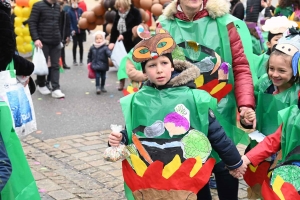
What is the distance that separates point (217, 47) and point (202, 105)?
30.7 inches

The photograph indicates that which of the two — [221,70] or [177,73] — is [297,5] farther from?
[177,73]

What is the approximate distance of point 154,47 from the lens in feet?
10.4

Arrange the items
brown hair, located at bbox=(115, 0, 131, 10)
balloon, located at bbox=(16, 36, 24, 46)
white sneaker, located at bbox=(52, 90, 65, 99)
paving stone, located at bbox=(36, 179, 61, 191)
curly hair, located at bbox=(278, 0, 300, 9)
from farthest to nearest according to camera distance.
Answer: balloon, located at bbox=(16, 36, 24, 46)
brown hair, located at bbox=(115, 0, 131, 10)
white sneaker, located at bbox=(52, 90, 65, 99)
curly hair, located at bbox=(278, 0, 300, 9)
paving stone, located at bbox=(36, 179, 61, 191)

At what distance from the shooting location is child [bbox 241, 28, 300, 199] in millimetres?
3412

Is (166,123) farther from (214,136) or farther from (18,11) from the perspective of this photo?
(18,11)

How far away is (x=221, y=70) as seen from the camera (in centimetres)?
373

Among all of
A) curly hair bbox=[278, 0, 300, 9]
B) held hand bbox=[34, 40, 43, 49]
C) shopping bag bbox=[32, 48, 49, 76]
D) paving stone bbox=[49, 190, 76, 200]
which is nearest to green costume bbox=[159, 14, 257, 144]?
paving stone bbox=[49, 190, 76, 200]

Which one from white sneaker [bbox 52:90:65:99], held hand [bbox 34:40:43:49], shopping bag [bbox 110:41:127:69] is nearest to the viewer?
held hand [bbox 34:40:43:49]

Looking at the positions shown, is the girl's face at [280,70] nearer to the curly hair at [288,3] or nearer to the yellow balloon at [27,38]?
the curly hair at [288,3]

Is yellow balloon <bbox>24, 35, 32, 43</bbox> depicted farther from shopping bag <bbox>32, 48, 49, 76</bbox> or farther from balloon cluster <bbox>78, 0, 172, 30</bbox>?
shopping bag <bbox>32, 48, 49, 76</bbox>

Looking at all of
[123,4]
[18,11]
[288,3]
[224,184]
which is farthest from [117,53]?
[224,184]

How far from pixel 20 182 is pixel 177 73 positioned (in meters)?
1.17

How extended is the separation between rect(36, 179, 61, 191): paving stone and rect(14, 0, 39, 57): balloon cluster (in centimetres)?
788

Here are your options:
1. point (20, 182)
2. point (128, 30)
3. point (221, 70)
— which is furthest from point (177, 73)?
point (128, 30)
